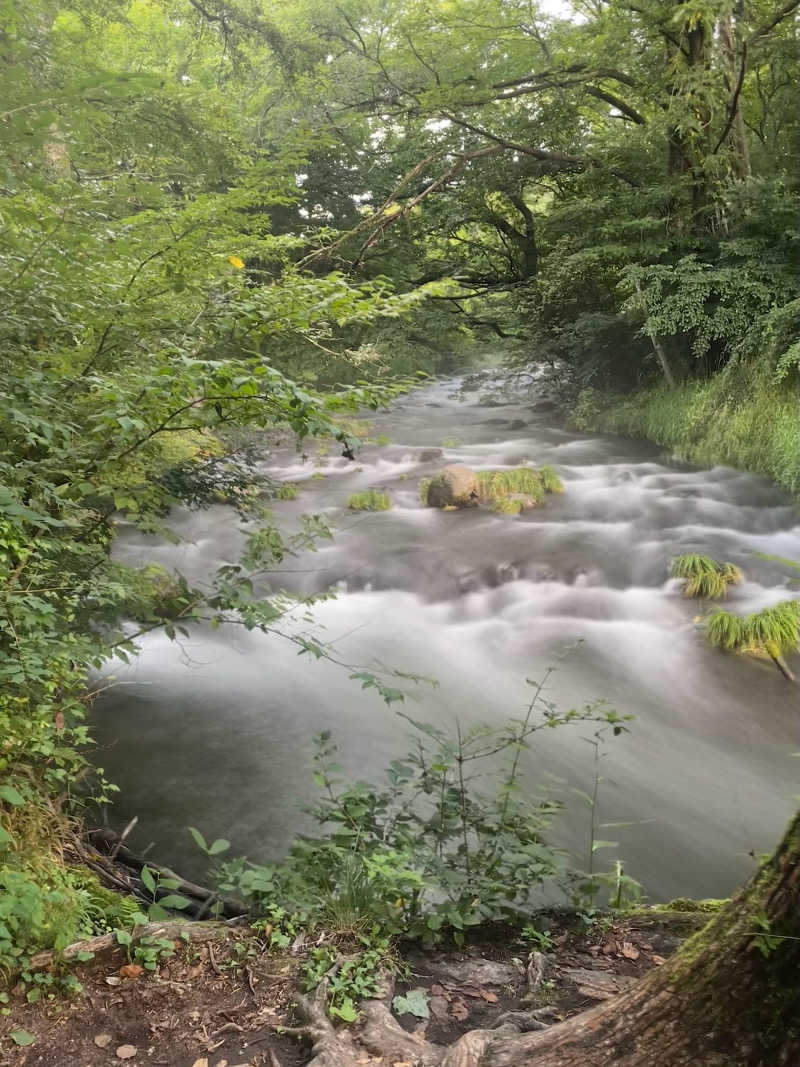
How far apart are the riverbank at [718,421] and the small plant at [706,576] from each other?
158 centimetres

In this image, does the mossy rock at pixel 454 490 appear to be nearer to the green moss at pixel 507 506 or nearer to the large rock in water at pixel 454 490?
the large rock in water at pixel 454 490

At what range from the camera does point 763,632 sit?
5.45 metres

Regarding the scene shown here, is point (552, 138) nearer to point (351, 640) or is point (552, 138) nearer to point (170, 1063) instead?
point (351, 640)

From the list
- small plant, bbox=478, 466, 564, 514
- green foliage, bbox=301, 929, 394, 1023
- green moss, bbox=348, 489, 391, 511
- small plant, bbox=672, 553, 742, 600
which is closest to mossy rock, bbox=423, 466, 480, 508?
small plant, bbox=478, 466, 564, 514

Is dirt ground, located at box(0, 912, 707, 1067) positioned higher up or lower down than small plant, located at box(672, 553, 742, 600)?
lower down

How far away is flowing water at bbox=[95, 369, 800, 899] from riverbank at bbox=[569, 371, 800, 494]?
0.28m

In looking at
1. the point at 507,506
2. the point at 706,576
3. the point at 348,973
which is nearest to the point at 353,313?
the point at 348,973

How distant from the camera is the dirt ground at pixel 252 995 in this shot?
6.25 feet

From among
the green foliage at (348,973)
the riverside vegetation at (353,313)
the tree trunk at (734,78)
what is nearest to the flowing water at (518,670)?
the riverside vegetation at (353,313)

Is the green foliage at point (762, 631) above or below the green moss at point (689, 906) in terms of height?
above

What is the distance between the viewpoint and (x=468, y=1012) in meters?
2.22

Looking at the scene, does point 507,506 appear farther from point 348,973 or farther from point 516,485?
point 348,973

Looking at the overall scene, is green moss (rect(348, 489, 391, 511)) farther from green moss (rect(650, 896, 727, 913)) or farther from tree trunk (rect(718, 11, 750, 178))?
tree trunk (rect(718, 11, 750, 178))

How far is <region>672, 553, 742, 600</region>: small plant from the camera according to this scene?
610cm
